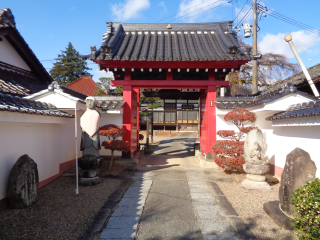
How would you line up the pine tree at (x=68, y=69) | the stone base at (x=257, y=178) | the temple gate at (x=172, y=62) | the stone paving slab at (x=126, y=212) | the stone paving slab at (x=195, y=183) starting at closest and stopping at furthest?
the stone paving slab at (x=126, y=212) → the stone base at (x=257, y=178) → the stone paving slab at (x=195, y=183) → the temple gate at (x=172, y=62) → the pine tree at (x=68, y=69)

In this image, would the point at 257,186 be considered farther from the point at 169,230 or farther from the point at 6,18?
the point at 6,18

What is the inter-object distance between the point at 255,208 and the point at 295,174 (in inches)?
47.7

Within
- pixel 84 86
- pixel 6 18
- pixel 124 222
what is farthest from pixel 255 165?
pixel 84 86

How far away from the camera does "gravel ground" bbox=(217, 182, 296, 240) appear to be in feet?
10.7

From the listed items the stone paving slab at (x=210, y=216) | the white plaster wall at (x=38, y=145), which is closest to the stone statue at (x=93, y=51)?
the white plaster wall at (x=38, y=145)

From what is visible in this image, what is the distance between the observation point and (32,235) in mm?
3125

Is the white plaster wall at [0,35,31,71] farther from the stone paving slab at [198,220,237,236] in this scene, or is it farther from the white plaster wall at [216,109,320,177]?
the stone paving slab at [198,220,237,236]

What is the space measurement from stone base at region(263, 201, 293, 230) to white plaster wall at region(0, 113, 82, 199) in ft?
17.0

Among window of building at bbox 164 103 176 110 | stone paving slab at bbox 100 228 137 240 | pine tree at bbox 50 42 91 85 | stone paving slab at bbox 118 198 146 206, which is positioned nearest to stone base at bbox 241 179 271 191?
stone paving slab at bbox 118 198 146 206

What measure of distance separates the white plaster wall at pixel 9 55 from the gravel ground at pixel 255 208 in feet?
30.5

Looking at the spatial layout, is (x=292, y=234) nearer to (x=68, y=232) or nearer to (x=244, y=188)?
(x=244, y=188)

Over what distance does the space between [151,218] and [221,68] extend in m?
6.25

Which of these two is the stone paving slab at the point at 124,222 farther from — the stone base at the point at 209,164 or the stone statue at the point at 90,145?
the stone base at the point at 209,164

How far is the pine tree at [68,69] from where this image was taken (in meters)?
33.8
